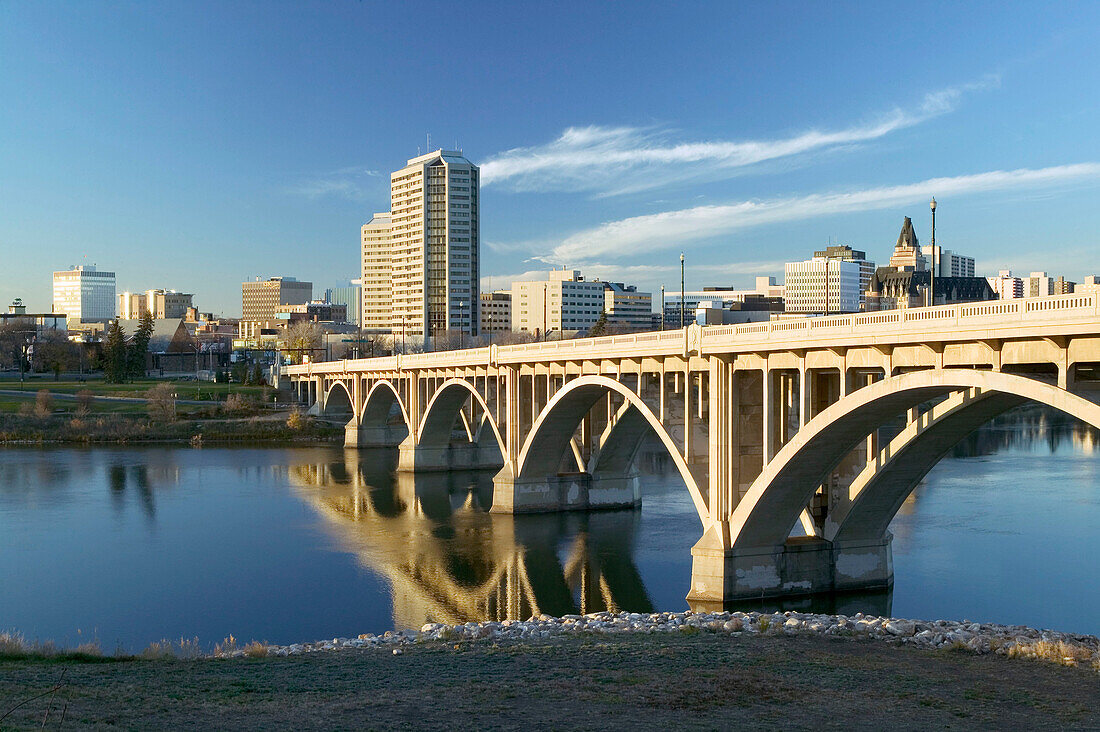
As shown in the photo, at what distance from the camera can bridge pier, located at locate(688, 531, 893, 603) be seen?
88.0 feet

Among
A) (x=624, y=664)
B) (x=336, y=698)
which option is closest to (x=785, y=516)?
(x=624, y=664)

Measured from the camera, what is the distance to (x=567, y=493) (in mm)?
45594

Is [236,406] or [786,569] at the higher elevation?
[236,406]

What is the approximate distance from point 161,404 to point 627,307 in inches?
4040

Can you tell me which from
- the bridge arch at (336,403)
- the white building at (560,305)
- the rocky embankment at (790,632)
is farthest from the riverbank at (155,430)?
the white building at (560,305)

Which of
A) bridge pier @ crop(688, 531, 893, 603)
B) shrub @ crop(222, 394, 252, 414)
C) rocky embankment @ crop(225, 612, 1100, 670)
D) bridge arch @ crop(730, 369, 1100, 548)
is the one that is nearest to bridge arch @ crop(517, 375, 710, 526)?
bridge pier @ crop(688, 531, 893, 603)

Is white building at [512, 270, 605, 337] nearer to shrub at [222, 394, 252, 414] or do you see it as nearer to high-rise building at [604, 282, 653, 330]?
high-rise building at [604, 282, 653, 330]

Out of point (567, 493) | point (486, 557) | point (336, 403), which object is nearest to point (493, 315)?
point (336, 403)

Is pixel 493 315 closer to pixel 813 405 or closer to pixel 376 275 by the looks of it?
pixel 376 275

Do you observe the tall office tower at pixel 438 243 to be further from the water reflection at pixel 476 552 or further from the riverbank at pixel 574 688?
the riverbank at pixel 574 688

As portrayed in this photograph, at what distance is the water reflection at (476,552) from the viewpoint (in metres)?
29.6

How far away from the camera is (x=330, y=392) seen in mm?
92500

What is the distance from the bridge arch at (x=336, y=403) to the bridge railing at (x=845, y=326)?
51.7 metres

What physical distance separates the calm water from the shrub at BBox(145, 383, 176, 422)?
2801 centimetres
